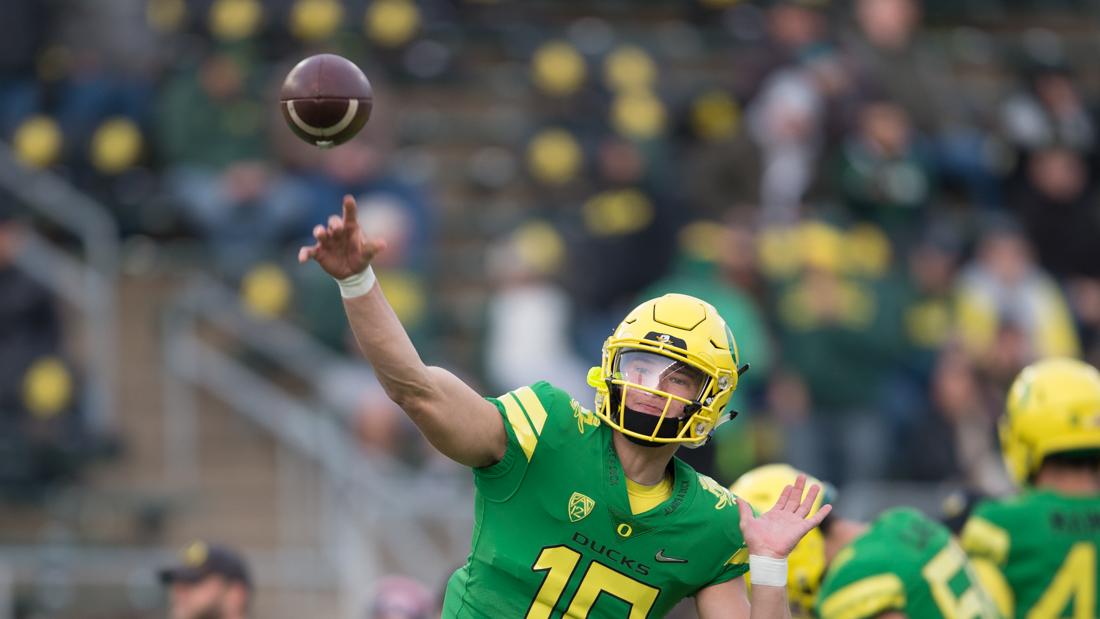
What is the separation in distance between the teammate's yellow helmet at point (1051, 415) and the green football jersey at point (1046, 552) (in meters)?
0.18

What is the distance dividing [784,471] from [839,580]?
55 cm

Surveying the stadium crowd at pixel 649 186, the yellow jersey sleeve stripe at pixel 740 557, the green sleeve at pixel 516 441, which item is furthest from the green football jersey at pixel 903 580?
the stadium crowd at pixel 649 186

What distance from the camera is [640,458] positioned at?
5.29 m

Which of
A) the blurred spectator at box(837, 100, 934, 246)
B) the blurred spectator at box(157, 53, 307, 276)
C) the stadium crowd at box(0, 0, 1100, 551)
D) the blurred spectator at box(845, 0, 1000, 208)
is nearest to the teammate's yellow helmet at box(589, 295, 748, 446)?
the stadium crowd at box(0, 0, 1100, 551)

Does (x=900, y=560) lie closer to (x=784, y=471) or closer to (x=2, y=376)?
(x=784, y=471)

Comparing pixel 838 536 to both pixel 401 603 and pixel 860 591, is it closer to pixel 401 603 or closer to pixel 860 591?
pixel 860 591

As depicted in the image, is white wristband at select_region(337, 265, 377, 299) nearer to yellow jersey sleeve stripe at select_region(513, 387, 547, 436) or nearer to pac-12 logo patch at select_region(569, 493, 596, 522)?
yellow jersey sleeve stripe at select_region(513, 387, 547, 436)

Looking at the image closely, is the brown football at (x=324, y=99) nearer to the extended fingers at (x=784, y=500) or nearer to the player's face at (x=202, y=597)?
the extended fingers at (x=784, y=500)

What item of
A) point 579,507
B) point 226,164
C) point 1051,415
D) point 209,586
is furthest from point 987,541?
point 226,164

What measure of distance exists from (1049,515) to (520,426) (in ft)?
7.96

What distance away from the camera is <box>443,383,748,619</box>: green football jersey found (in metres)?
5.16

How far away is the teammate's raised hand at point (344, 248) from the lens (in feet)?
15.4

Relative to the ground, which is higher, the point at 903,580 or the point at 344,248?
the point at 344,248

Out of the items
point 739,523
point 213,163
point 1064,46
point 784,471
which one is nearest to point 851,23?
point 1064,46
